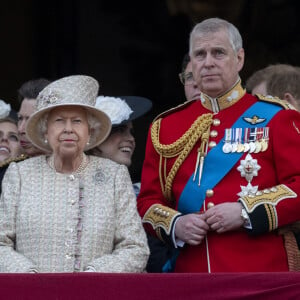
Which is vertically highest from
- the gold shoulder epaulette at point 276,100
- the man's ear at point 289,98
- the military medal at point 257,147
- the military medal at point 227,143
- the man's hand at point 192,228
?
the man's ear at point 289,98

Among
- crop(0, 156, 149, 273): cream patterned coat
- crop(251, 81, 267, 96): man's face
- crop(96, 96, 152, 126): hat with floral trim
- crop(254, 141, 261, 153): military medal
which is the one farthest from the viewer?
crop(96, 96, 152, 126): hat with floral trim

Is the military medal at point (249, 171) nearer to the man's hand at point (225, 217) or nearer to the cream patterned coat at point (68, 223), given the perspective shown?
the man's hand at point (225, 217)

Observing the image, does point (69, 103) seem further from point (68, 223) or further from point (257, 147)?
point (257, 147)

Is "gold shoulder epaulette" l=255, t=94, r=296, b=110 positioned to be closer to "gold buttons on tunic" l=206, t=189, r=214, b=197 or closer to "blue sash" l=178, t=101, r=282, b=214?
"blue sash" l=178, t=101, r=282, b=214

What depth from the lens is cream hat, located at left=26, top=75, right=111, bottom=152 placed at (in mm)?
4883

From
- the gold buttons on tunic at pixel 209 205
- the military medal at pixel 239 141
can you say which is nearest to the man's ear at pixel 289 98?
the military medal at pixel 239 141

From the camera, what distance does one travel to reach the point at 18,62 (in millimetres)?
7996

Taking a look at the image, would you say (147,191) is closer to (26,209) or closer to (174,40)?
(26,209)

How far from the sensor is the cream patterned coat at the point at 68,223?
15.3ft

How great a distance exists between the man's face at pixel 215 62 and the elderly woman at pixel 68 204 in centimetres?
41

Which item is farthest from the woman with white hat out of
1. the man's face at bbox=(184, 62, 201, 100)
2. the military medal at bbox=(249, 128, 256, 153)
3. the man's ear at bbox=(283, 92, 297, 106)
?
the military medal at bbox=(249, 128, 256, 153)

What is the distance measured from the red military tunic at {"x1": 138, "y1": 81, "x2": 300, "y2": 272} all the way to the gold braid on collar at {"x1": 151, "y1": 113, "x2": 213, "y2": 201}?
0.01m

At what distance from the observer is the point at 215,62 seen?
4984 millimetres

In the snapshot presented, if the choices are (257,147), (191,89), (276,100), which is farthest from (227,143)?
(191,89)
